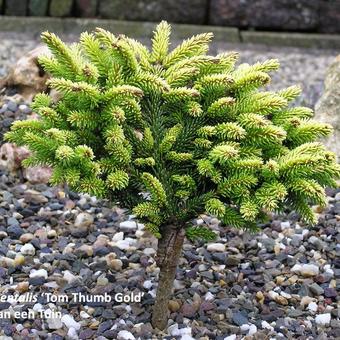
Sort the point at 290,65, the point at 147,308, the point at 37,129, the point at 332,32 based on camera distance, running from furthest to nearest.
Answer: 1. the point at 332,32
2. the point at 290,65
3. the point at 147,308
4. the point at 37,129

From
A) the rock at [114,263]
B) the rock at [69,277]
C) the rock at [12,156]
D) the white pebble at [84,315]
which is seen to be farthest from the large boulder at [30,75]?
the white pebble at [84,315]

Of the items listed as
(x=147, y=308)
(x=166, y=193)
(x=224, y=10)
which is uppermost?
(x=224, y=10)

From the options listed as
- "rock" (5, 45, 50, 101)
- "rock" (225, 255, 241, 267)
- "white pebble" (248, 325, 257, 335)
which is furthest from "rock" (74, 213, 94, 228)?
"rock" (5, 45, 50, 101)

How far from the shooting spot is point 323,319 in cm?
347

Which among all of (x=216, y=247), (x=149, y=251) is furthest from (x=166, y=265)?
(x=216, y=247)

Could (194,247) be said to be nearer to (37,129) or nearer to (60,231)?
(60,231)

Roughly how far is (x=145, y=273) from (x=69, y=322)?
481mm

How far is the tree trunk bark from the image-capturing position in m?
3.14

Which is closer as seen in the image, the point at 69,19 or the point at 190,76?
→ the point at 190,76

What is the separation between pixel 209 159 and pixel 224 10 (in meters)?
5.56

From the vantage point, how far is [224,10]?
8.35 m

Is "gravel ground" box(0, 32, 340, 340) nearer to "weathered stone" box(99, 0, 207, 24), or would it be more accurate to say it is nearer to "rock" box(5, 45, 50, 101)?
"rock" box(5, 45, 50, 101)

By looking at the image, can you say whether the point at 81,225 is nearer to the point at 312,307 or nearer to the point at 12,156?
the point at 12,156

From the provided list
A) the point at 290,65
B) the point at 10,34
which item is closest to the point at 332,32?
the point at 290,65
